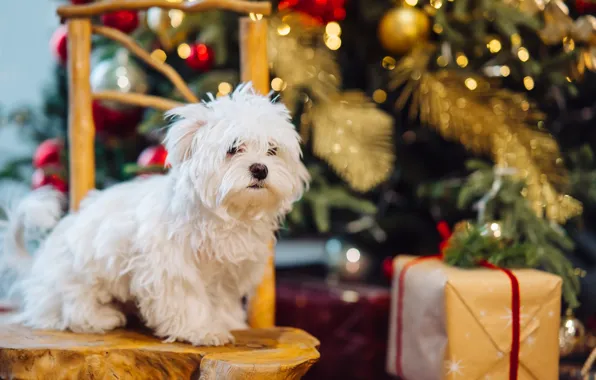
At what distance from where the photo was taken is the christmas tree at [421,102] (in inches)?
63.1

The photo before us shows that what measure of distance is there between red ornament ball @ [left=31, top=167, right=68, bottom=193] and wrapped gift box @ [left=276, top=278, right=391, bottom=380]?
686mm

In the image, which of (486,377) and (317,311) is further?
(317,311)

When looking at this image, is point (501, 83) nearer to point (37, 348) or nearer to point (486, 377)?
point (486, 377)

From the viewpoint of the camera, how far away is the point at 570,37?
1.64 metres

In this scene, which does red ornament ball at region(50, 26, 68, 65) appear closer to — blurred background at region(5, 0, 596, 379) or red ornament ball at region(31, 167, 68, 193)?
blurred background at region(5, 0, 596, 379)

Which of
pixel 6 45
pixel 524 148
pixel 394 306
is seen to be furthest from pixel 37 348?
pixel 6 45

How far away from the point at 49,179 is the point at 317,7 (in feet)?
2.86

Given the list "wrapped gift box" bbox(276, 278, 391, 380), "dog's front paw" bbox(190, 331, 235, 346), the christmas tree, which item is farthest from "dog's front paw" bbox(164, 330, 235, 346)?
"wrapped gift box" bbox(276, 278, 391, 380)

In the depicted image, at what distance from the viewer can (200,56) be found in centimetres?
179

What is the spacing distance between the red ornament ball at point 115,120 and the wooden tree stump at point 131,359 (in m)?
0.86

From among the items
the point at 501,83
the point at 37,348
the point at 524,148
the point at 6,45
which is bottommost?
the point at 37,348

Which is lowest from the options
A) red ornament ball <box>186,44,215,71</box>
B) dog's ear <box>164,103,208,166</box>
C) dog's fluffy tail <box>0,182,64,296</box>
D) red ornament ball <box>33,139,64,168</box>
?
dog's fluffy tail <box>0,182,64,296</box>

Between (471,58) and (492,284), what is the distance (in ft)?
2.56

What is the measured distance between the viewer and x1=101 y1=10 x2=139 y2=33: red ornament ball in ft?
5.97
